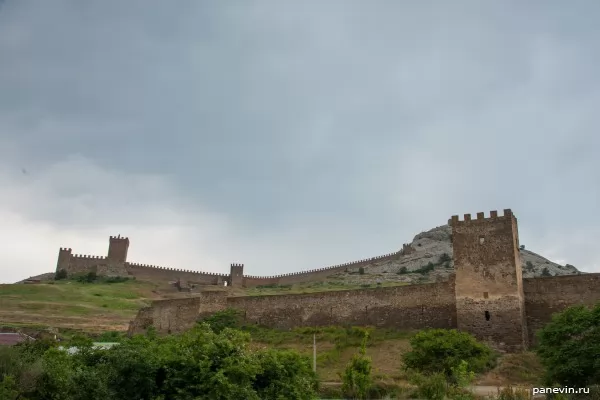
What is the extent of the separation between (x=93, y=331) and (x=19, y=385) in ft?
109

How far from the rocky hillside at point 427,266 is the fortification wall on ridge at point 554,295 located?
31079 millimetres

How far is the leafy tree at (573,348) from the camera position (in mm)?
18953

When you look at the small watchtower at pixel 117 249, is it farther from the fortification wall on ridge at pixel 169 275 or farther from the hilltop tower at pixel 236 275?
the hilltop tower at pixel 236 275

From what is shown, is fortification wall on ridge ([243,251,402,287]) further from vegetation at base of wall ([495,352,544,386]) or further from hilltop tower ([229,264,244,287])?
vegetation at base of wall ([495,352,544,386])

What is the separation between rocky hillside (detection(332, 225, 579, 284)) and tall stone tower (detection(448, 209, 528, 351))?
31191mm

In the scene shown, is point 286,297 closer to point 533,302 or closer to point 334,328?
point 334,328

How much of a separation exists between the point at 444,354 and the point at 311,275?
5708 centimetres

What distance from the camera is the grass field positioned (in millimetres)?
50031

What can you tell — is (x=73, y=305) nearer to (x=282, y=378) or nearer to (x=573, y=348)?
(x=282, y=378)

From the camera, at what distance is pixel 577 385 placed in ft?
62.4

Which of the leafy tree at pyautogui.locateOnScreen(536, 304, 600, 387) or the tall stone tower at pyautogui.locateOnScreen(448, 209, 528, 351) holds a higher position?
the tall stone tower at pyautogui.locateOnScreen(448, 209, 528, 351)

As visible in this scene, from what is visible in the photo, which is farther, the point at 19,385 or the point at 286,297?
the point at 286,297

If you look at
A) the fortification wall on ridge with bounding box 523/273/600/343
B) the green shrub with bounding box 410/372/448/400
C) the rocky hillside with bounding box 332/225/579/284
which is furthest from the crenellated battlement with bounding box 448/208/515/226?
the rocky hillside with bounding box 332/225/579/284

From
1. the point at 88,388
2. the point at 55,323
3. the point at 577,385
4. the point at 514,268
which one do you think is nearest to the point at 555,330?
the point at 577,385
